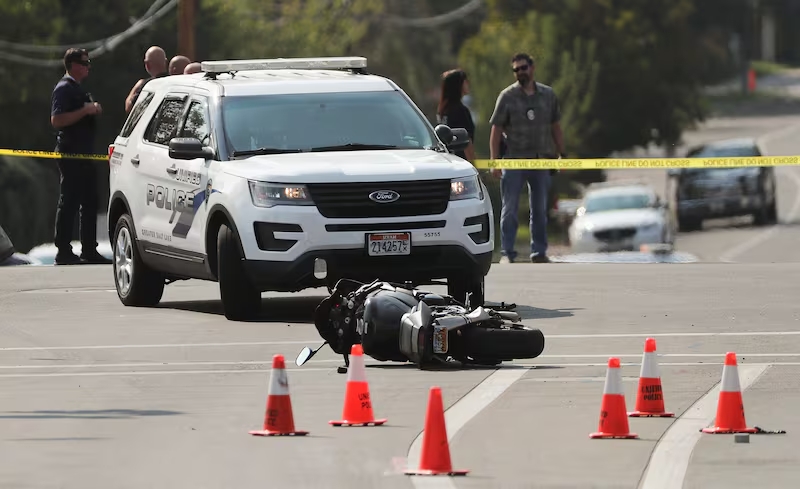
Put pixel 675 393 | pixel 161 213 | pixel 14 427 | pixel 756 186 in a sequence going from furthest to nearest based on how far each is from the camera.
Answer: pixel 756 186 → pixel 161 213 → pixel 675 393 → pixel 14 427

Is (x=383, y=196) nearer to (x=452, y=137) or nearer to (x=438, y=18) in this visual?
(x=452, y=137)

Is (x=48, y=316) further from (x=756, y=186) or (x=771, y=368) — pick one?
(x=756, y=186)

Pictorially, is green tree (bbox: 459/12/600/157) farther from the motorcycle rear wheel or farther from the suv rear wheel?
the motorcycle rear wheel

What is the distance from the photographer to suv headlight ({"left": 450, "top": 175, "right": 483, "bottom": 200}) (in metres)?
15.6

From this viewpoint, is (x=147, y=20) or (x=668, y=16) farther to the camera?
(x=668, y=16)

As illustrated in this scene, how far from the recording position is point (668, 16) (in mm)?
75625

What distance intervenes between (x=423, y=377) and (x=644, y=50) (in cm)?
6400

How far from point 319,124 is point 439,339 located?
399cm

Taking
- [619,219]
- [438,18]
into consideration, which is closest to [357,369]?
[619,219]

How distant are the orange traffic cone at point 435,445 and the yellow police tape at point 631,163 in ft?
41.1

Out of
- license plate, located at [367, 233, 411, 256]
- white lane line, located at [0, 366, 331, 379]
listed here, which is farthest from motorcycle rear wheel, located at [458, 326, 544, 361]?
license plate, located at [367, 233, 411, 256]

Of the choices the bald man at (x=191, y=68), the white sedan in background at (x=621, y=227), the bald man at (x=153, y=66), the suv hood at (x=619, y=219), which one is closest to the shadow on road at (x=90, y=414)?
the bald man at (x=191, y=68)

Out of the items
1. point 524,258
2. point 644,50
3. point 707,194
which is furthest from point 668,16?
point 524,258

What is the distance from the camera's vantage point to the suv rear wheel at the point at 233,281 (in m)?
15.5
